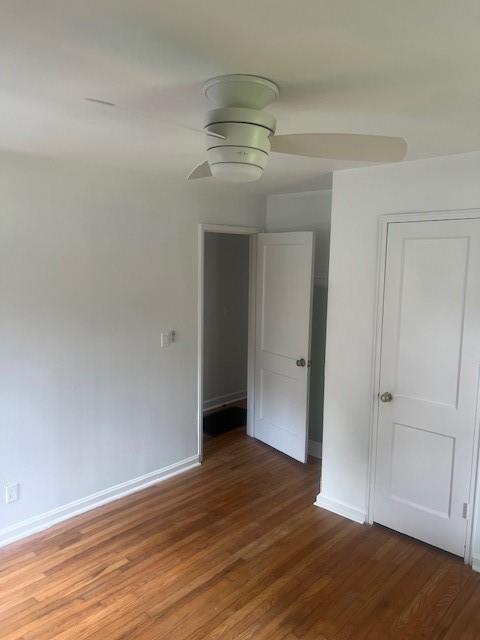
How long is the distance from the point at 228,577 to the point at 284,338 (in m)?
2.00

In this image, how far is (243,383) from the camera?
19.0 feet

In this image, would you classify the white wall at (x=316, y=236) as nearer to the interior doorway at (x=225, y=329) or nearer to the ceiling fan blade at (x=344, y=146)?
the interior doorway at (x=225, y=329)

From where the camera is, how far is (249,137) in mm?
1526

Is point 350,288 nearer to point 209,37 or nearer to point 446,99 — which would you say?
point 446,99

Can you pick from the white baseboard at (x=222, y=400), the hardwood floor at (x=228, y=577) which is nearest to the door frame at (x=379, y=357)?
the hardwood floor at (x=228, y=577)

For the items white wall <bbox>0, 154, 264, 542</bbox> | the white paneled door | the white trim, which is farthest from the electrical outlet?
the white trim

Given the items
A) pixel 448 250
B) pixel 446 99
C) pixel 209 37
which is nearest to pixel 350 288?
pixel 448 250

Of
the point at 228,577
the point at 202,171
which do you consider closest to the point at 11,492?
the point at 228,577

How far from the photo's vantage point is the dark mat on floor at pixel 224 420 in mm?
4775

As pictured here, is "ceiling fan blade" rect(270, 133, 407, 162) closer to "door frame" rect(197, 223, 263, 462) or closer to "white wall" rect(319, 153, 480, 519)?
"white wall" rect(319, 153, 480, 519)

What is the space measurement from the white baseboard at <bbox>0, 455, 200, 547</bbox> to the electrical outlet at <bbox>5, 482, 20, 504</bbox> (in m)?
0.17

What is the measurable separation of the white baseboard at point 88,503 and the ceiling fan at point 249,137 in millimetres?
2601

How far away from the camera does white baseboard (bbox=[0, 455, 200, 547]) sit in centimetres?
296

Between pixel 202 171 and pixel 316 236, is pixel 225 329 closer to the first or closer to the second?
pixel 316 236
